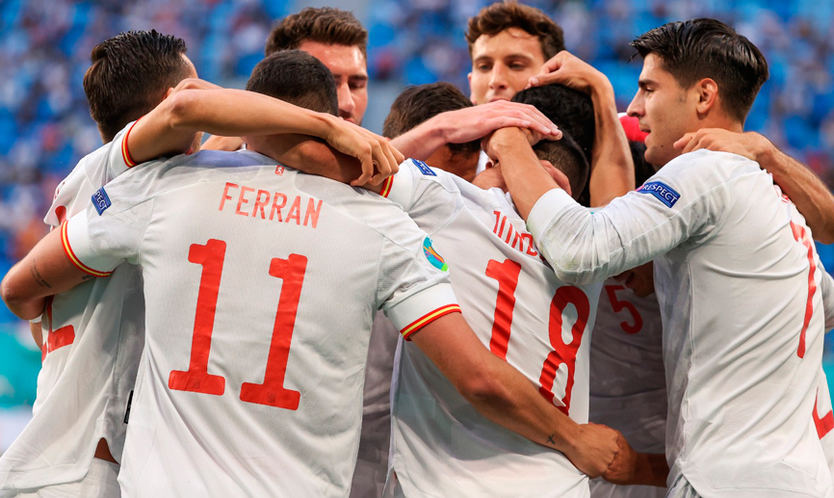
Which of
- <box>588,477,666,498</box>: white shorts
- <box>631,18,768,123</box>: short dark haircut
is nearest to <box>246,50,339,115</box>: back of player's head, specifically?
<box>631,18,768,123</box>: short dark haircut

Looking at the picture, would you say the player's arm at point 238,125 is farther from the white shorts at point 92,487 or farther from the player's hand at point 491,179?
the white shorts at point 92,487

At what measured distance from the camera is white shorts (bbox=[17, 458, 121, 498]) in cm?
264

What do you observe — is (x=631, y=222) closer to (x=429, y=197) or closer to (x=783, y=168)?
(x=429, y=197)

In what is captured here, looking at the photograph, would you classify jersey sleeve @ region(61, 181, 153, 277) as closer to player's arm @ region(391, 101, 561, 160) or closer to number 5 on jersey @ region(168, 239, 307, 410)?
number 5 on jersey @ region(168, 239, 307, 410)

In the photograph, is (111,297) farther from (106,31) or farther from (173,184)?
(106,31)

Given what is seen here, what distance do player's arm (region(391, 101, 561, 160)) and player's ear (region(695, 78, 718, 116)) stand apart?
56 centimetres

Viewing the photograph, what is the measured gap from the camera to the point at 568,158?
126 inches

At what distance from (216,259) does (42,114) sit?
37.8 feet

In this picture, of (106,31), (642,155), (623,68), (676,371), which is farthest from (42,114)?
(676,371)

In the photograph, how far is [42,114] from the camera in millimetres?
12648

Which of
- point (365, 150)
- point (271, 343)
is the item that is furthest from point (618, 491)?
point (365, 150)

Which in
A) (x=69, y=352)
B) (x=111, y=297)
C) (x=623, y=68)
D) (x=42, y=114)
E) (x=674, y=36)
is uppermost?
(x=623, y=68)

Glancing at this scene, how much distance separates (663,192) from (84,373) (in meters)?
1.94

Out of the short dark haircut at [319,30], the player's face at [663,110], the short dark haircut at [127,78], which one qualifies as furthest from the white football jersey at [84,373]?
the short dark haircut at [319,30]
